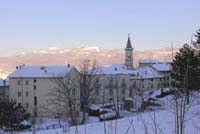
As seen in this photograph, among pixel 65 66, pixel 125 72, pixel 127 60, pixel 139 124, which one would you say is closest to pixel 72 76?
pixel 65 66

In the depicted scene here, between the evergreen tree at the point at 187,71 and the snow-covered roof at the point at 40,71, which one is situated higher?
the evergreen tree at the point at 187,71

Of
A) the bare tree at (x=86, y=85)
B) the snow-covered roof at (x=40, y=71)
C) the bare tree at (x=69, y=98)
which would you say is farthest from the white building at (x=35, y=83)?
the bare tree at (x=86, y=85)

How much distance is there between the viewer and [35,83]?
7525cm

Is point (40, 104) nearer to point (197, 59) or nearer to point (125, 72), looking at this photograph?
point (125, 72)

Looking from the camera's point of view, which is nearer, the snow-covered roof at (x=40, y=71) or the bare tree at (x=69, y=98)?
the bare tree at (x=69, y=98)

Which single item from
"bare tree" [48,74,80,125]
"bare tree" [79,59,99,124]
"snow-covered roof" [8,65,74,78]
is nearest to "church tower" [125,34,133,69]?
"snow-covered roof" [8,65,74,78]

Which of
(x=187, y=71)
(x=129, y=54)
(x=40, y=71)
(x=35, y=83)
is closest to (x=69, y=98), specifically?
(x=35, y=83)

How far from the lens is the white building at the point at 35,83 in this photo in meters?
72.8

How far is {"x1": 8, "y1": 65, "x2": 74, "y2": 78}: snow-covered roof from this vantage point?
7488cm

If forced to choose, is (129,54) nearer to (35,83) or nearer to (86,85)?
(35,83)

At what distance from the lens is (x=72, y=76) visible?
73.0 m

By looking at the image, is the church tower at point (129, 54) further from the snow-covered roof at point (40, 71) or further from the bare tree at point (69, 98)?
the bare tree at point (69, 98)

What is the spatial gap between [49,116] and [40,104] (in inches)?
331

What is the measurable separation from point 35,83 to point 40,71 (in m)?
2.91
